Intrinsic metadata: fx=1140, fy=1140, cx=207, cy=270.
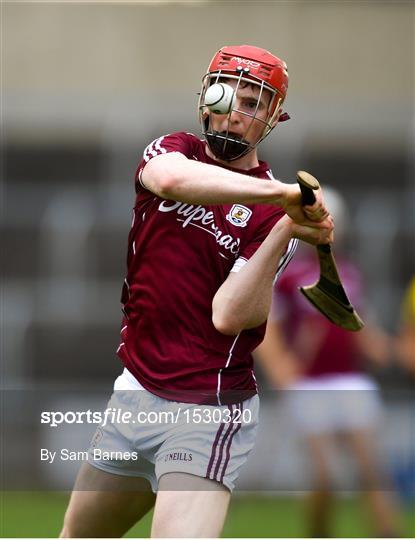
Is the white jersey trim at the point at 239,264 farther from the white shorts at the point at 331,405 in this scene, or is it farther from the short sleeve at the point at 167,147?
the white shorts at the point at 331,405

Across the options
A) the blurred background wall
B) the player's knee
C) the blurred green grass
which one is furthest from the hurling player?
the blurred background wall

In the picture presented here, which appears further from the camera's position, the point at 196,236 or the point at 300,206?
the point at 196,236

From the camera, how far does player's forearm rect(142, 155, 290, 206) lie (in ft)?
10.6

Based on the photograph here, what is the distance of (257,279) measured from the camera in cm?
345

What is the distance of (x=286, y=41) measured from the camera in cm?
1323

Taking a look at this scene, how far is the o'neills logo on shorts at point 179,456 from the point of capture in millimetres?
3424

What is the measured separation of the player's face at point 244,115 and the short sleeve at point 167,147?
0.11m

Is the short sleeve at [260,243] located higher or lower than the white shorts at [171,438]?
higher

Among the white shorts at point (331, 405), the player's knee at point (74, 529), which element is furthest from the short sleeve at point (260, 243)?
the white shorts at point (331, 405)

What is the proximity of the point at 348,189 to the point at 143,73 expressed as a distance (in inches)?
119

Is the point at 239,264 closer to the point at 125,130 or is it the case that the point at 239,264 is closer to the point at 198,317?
the point at 198,317

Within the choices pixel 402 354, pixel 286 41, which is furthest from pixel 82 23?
pixel 402 354

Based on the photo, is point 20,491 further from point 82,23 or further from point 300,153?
point 82,23

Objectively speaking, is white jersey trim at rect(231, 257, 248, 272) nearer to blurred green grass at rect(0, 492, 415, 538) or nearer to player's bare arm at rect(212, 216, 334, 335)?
player's bare arm at rect(212, 216, 334, 335)
